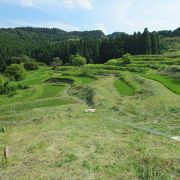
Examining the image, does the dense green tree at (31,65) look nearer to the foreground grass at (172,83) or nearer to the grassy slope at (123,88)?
the grassy slope at (123,88)

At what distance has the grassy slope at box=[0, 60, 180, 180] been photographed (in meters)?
15.1

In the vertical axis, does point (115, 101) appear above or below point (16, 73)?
above

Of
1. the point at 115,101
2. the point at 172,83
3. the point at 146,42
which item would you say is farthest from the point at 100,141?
the point at 146,42

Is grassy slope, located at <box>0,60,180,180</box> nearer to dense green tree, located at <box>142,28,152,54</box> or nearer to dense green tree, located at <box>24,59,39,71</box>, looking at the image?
dense green tree, located at <box>142,28,152,54</box>

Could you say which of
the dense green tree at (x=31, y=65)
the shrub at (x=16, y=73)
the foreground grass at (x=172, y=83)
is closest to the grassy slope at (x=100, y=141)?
the foreground grass at (x=172, y=83)

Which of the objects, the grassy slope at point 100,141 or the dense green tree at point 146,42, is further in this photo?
the dense green tree at point 146,42

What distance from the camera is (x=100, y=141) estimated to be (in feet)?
67.9

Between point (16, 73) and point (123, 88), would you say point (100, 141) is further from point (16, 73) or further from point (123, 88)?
point (16, 73)

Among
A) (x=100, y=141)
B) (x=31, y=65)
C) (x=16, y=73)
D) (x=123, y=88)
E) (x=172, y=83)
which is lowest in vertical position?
(x=31, y=65)

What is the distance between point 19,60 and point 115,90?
81966 mm

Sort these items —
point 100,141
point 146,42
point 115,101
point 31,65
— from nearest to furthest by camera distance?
point 100,141 → point 115,101 → point 146,42 → point 31,65

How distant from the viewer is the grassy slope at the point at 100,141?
1509cm

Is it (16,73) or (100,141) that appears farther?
(16,73)

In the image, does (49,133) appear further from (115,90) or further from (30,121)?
(115,90)
